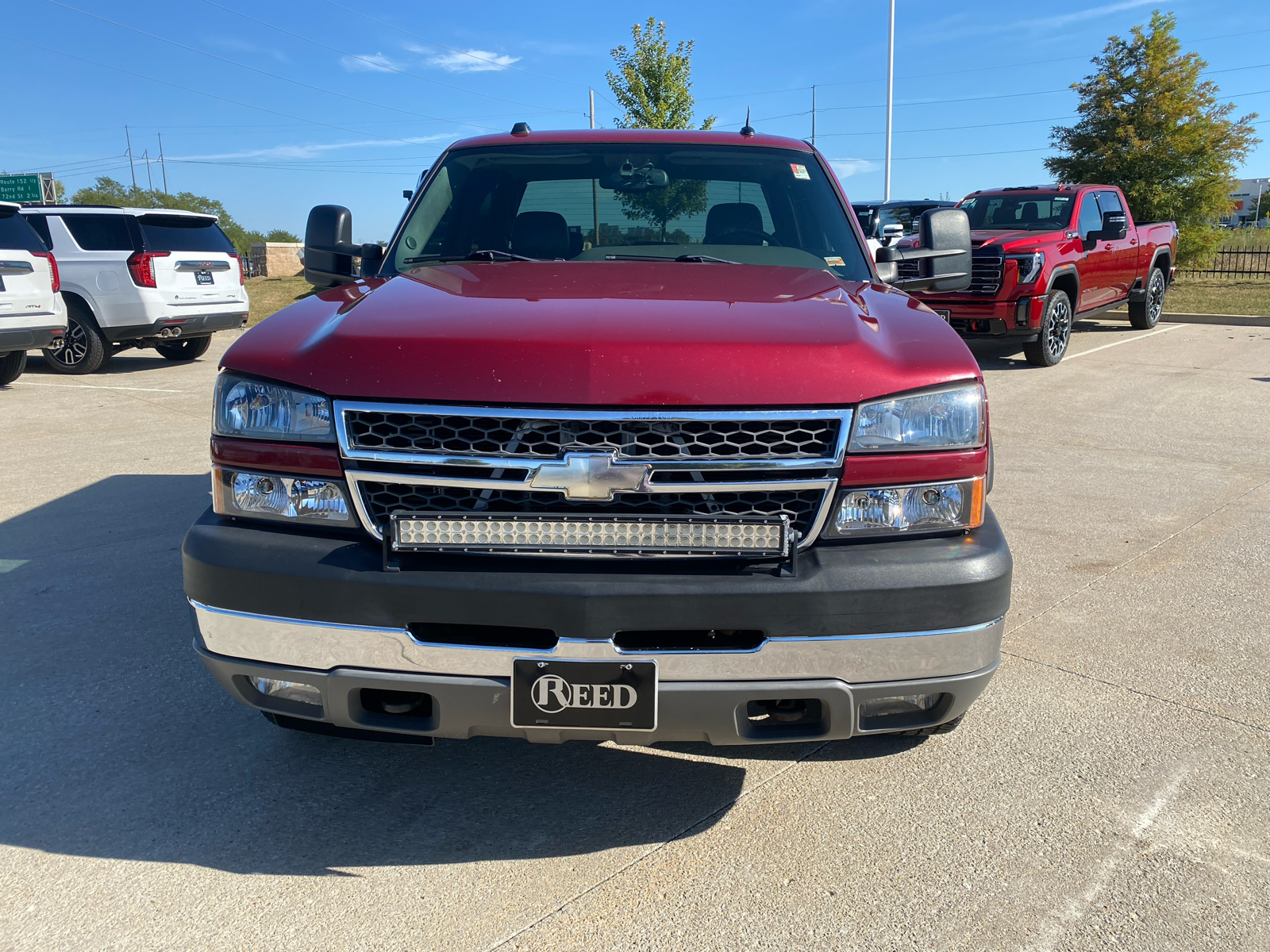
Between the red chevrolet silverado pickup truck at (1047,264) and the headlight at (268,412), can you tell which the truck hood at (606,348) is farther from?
the red chevrolet silverado pickup truck at (1047,264)

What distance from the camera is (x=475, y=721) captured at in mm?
2268

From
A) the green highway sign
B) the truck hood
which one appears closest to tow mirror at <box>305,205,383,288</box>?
the truck hood

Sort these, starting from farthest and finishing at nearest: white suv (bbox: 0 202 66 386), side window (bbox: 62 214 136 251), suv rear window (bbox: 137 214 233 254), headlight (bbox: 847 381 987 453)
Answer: suv rear window (bbox: 137 214 233 254) < side window (bbox: 62 214 136 251) < white suv (bbox: 0 202 66 386) < headlight (bbox: 847 381 987 453)

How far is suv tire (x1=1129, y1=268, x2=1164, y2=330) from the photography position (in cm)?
1468

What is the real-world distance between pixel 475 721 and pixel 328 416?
759 mm

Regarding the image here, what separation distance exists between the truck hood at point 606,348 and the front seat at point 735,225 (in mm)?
947

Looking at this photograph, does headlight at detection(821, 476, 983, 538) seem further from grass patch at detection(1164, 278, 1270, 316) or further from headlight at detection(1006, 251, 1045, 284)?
grass patch at detection(1164, 278, 1270, 316)

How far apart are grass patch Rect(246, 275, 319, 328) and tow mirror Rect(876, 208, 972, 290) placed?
1524 centimetres

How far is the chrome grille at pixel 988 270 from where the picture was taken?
10.9 metres

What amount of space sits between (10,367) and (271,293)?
14.0 metres

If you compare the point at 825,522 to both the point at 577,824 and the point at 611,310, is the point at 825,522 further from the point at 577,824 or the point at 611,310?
the point at 577,824

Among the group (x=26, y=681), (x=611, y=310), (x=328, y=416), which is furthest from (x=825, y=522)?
(x=26, y=681)

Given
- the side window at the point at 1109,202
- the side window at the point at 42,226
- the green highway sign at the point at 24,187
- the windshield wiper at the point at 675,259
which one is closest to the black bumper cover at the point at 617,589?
the windshield wiper at the point at 675,259

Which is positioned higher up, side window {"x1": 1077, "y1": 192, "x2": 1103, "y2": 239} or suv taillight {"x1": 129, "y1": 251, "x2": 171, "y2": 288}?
side window {"x1": 1077, "y1": 192, "x2": 1103, "y2": 239}
